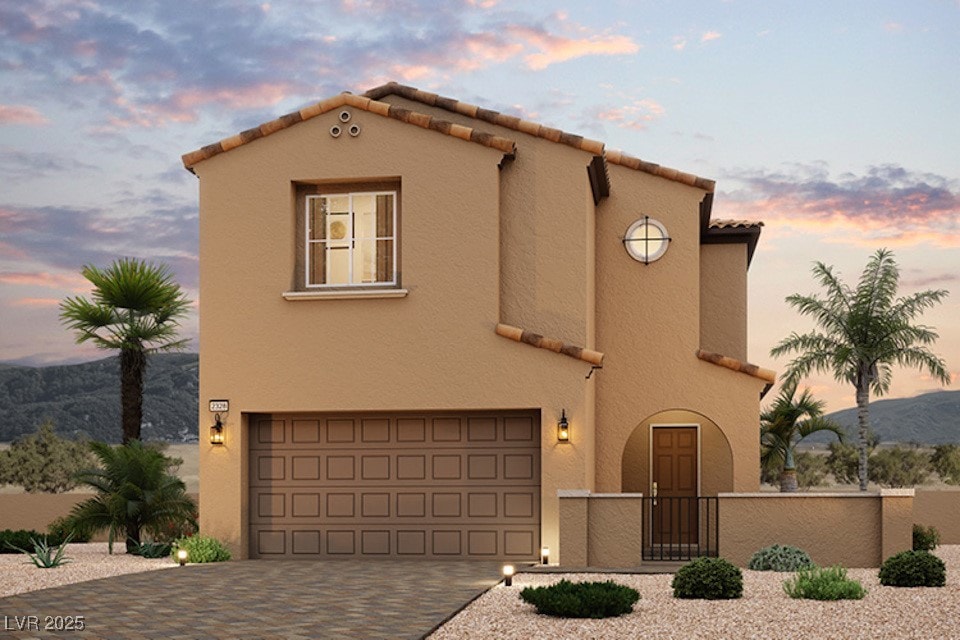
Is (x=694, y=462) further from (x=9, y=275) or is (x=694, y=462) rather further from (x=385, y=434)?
(x=9, y=275)

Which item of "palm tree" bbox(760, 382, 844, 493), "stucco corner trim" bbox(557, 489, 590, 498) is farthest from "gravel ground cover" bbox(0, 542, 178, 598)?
"palm tree" bbox(760, 382, 844, 493)

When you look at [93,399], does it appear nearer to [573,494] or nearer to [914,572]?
[573,494]

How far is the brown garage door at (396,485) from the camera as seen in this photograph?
1823 cm

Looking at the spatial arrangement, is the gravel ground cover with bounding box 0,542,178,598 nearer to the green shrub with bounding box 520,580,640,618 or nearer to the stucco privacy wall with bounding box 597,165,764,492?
the green shrub with bounding box 520,580,640,618

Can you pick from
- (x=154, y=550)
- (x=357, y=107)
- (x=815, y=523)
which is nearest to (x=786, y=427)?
(x=815, y=523)

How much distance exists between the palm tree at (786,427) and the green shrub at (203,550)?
11.5m

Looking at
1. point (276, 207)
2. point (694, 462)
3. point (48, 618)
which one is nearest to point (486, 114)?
point (276, 207)

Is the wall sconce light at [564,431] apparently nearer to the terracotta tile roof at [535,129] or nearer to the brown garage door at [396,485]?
the brown garage door at [396,485]

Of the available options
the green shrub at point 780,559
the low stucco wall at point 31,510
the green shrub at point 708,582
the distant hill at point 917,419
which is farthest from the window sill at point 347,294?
the distant hill at point 917,419

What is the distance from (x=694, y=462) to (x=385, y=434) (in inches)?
232

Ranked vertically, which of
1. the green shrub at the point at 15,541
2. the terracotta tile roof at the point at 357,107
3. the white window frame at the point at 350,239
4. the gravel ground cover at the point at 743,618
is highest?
the terracotta tile roof at the point at 357,107

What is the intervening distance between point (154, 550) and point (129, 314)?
22.6 feet

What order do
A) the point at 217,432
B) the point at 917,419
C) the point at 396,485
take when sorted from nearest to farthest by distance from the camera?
the point at 396,485 < the point at 217,432 < the point at 917,419

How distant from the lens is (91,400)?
81375 millimetres
